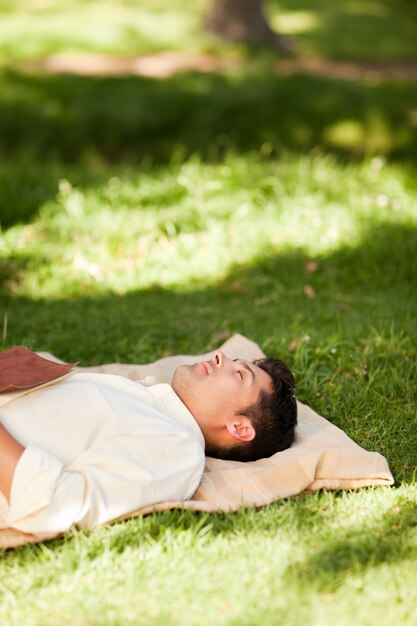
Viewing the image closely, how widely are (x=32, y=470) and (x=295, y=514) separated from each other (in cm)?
98

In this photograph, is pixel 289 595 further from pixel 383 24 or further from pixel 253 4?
pixel 383 24

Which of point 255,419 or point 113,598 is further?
point 255,419

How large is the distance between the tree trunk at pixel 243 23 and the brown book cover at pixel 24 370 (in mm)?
10558

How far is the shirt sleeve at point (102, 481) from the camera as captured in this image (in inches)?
106

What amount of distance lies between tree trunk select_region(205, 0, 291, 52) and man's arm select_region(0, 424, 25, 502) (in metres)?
11.1

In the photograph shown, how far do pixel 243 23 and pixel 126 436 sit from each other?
1129 cm

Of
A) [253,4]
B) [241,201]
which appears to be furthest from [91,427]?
[253,4]

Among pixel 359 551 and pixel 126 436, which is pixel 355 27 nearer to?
pixel 126 436

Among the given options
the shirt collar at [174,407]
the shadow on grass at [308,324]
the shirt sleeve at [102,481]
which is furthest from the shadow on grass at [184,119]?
the shirt sleeve at [102,481]

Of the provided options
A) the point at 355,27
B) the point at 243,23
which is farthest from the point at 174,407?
the point at 355,27

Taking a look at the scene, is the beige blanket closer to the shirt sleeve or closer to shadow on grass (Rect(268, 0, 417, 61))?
the shirt sleeve

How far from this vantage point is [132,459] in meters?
2.84

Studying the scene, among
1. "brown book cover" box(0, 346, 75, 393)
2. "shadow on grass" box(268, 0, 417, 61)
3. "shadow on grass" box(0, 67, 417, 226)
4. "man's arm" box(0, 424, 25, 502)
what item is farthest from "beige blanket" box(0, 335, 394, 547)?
"shadow on grass" box(268, 0, 417, 61)

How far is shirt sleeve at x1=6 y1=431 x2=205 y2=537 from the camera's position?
2682mm
